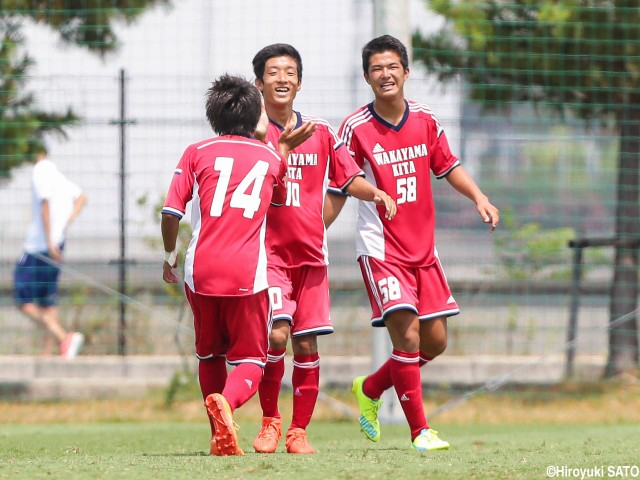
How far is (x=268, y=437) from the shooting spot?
580 cm

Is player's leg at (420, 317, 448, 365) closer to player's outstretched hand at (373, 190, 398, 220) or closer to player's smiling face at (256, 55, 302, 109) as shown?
player's outstretched hand at (373, 190, 398, 220)

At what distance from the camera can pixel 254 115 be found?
5.34 meters

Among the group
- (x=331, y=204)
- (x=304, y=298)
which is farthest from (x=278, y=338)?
(x=331, y=204)

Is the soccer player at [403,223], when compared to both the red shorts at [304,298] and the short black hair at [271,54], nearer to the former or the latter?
the red shorts at [304,298]

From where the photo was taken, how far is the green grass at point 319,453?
14.6 ft

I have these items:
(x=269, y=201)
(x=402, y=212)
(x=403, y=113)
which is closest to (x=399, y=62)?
(x=403, y=113)

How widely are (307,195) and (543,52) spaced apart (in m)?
4.48

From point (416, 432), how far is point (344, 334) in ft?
11.7

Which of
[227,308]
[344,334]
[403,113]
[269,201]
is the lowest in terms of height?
[344,334]

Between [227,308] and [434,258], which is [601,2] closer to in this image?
[434,258]

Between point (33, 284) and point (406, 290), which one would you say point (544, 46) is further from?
point (33, 284)

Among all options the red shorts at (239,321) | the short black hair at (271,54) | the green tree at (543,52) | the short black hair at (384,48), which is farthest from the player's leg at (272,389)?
the green tree at (543,52)

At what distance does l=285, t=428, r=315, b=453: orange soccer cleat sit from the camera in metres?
5.78

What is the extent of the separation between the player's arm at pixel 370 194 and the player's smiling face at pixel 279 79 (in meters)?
0.57
